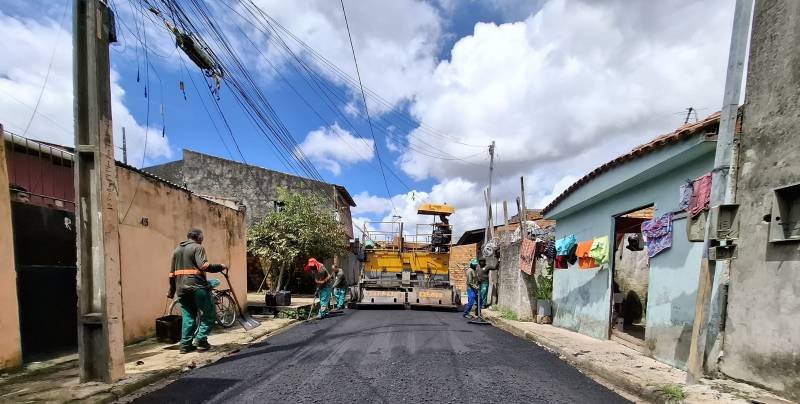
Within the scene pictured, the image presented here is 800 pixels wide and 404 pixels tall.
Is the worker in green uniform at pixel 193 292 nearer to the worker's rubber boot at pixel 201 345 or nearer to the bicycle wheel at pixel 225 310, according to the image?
the worker's rubber boot at pixel 201 345

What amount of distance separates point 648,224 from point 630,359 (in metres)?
1.95

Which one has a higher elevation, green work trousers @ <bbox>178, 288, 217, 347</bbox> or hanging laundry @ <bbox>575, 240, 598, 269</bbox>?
hanging laundry @ <bbox>575, 240, 598, 269</bbox>

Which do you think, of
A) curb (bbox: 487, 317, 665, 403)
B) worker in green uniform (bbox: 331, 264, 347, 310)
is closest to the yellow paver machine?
worker in green uniform (bbox: 331, 264, 347, 310)

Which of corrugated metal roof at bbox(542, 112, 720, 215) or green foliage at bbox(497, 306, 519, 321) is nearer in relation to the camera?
corrugated metal roof at bbox(542, 112, 720, 215)

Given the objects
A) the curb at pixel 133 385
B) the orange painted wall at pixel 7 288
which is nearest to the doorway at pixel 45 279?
the orange painted wall at pixel 7 288

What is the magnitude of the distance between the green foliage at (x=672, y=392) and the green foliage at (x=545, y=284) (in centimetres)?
696

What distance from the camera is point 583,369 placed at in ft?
19.1

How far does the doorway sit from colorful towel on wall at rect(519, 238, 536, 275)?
352 inches

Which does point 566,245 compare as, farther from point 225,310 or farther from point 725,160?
point 225,310

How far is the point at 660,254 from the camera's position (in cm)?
629

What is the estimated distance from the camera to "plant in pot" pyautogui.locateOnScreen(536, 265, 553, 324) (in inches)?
428

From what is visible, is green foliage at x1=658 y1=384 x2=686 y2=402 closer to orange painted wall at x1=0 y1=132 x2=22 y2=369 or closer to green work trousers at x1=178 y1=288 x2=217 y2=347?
green work trousers at x1=178 y1=288 x2=217 y2=347

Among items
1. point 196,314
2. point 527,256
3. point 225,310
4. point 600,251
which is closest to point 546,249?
point 527,256

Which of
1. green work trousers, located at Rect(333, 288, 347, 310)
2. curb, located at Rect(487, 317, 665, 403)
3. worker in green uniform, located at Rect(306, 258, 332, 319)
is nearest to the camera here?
curb, located at Rect(487, 317, 665, 403)
